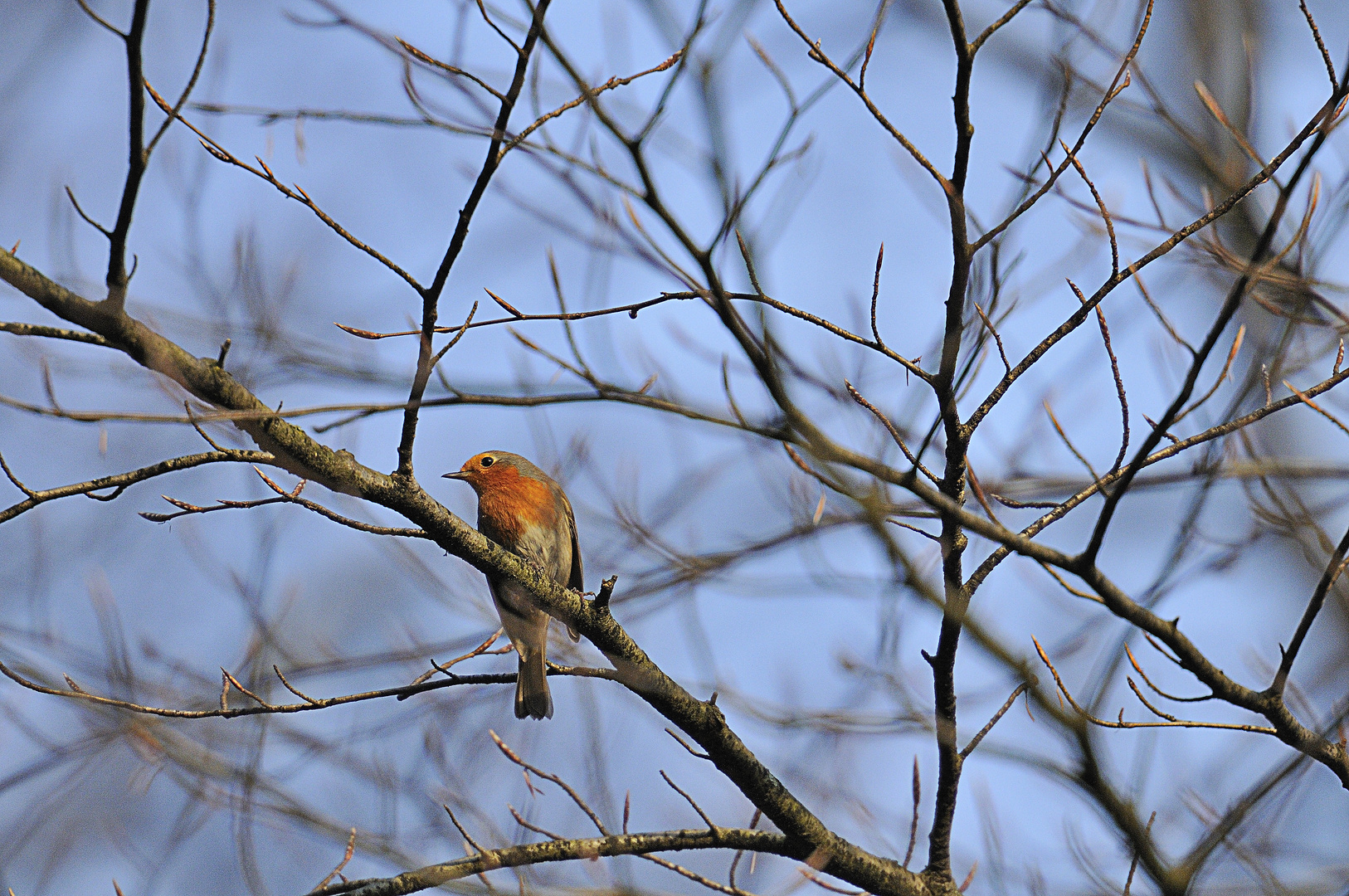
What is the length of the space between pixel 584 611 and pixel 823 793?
1.22m

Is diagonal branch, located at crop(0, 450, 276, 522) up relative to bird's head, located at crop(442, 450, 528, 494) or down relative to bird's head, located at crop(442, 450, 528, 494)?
down

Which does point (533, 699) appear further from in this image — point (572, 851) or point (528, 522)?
point (572, 851)


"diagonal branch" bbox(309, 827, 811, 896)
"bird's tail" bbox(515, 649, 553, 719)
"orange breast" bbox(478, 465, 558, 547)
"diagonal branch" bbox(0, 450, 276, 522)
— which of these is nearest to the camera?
"diagonal branch" bbox(0, 450, 276, 522)

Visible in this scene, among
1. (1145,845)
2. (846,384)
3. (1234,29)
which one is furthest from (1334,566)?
(1234,29)

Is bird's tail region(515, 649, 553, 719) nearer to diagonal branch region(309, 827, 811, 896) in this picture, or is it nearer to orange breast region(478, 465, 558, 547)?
orange breast region(478, 465, 558, 547)

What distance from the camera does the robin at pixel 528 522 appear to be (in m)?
5.56

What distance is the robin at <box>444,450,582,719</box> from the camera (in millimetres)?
5562

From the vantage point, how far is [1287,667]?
8.86ft

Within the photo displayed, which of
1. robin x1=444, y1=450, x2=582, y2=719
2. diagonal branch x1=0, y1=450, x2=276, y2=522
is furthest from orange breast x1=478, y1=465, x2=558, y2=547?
diagonal branch x1=0, y1=450, x2=276, y2=522

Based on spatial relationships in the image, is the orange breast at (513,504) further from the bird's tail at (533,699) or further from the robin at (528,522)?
the bird's tail at (533,699)

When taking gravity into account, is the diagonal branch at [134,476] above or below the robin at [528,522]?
below

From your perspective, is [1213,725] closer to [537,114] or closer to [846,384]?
[846,384]

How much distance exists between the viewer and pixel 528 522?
601 cm

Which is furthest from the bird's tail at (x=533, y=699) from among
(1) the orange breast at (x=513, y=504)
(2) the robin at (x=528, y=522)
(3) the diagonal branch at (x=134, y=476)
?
(3) the diagonal branch at (x=134, y=476)
